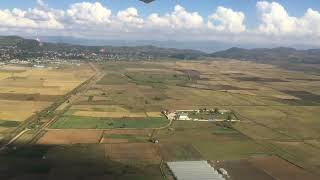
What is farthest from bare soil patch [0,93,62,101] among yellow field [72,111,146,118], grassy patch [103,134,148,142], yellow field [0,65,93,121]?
grassy patch [103,134,148,142]

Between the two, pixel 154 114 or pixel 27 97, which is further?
pixel 27 97

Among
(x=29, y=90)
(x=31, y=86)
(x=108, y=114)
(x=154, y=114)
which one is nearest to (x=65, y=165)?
(x=108, y=114)

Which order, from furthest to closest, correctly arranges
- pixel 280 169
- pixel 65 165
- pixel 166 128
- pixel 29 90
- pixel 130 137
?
pixel 29 90
pixel 166 128
pixel 130 137
pixel 280 169
pixel 65 165

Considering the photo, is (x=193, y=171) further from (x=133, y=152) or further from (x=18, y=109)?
(x=18, y=109)

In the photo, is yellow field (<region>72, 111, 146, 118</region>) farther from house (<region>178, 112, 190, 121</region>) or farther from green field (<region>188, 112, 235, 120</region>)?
green field (<region>188, 112, 235, 120</region>)

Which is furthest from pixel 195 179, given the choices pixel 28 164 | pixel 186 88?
pixel 186 88

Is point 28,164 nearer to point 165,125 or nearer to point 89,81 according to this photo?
point 165,125
